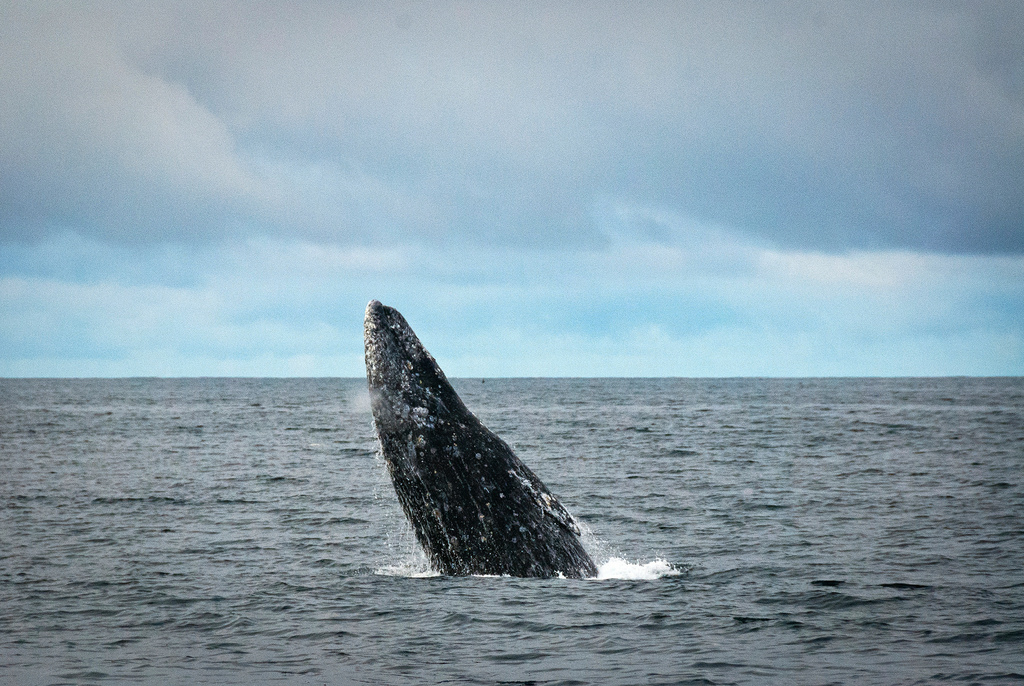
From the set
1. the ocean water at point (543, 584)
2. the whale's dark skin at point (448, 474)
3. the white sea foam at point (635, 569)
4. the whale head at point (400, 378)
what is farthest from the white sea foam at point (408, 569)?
the whale head at point (400, 378)

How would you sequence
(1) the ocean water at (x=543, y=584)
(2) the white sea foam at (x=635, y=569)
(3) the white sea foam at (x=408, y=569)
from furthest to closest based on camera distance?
1. (3) the white sea foam at (x=408, y=569)
2. (2) the white sea foam at (x=635, y=569)
3. (1) the ocean water at (x=543, y=584)

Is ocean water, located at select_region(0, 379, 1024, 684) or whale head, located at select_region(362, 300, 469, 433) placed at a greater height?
whale head, located at select_region(362, 300, 469, 433)

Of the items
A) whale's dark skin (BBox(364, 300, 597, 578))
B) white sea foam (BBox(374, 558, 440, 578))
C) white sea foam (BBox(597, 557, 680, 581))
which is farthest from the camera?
white sea foam (BBox(374, 558, 440, 578))

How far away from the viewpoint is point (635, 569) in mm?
13227

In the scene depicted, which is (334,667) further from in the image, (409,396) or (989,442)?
(989,442)

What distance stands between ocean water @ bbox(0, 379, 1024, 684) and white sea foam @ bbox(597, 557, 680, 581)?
0.24 feet

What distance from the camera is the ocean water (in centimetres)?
875

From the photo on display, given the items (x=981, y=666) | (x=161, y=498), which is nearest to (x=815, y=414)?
(x=161, y=498)

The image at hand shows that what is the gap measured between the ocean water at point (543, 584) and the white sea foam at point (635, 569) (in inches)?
2.8

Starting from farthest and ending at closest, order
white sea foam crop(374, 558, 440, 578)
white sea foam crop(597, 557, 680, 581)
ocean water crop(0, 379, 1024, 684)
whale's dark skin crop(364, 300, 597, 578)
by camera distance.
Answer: white sea foam crop(374, 558, 440, 578) < white sea foam crop(597, 557, 680, 581) < ocean water crop(0, 379, 1024, 684) < whale's dark skin crop(364, 300, 597, 578)

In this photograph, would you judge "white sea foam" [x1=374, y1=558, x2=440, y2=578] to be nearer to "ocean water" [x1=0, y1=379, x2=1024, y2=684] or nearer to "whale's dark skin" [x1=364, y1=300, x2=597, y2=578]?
"ocean water" [x1=0, y1=379, x2=1024, y2=684]

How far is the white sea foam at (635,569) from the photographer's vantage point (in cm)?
1272

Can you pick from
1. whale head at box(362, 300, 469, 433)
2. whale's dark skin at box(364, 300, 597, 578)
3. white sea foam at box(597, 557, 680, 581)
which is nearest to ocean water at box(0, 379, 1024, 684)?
white sea foam at box(597, 557, 680, 581)

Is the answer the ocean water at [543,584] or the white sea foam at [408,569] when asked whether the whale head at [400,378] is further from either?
the white sea foam at [408,569]
